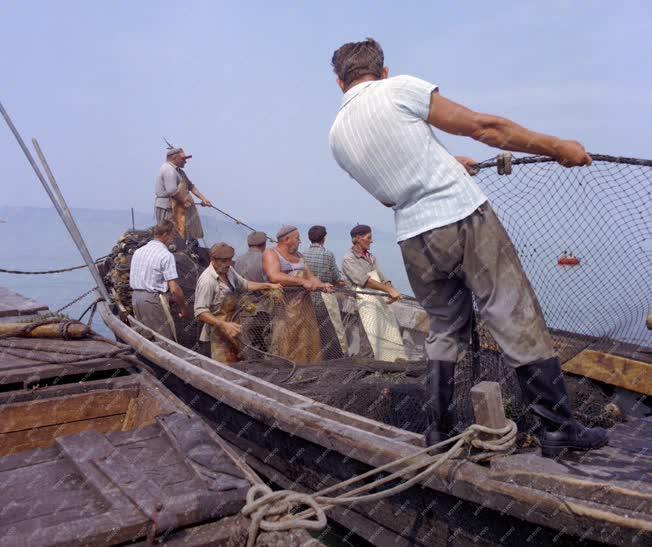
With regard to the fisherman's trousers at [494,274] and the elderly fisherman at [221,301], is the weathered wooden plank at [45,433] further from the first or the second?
the fisherman's trousers at [494,274]

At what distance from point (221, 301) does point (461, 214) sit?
425 centimetres

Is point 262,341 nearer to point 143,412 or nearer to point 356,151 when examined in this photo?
point 143,412

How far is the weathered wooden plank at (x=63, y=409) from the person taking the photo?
448cm

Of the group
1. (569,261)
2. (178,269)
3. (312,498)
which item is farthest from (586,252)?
(178,269)

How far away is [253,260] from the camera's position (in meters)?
7.96

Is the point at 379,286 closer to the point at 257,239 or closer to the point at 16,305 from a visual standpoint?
the point at 257,239

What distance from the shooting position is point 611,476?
298 centimetres

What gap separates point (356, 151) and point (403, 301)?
549 cm

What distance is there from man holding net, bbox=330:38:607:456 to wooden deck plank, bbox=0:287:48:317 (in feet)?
21.0

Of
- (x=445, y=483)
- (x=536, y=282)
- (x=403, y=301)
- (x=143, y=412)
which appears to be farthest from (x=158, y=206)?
(x=445, y=483)

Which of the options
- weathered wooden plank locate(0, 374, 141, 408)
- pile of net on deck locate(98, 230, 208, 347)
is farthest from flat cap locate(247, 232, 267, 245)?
weathered wooden plank locate(0, 374, 141, 408)

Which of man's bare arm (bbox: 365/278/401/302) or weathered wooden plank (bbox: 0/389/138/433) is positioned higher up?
man's bare arm (bbox: 365/278/401/302)

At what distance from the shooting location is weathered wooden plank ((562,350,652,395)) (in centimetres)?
492

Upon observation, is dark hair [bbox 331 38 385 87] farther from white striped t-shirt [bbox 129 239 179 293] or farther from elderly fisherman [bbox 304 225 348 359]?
white striped t-shirt [bbox 129 239 179 293]
